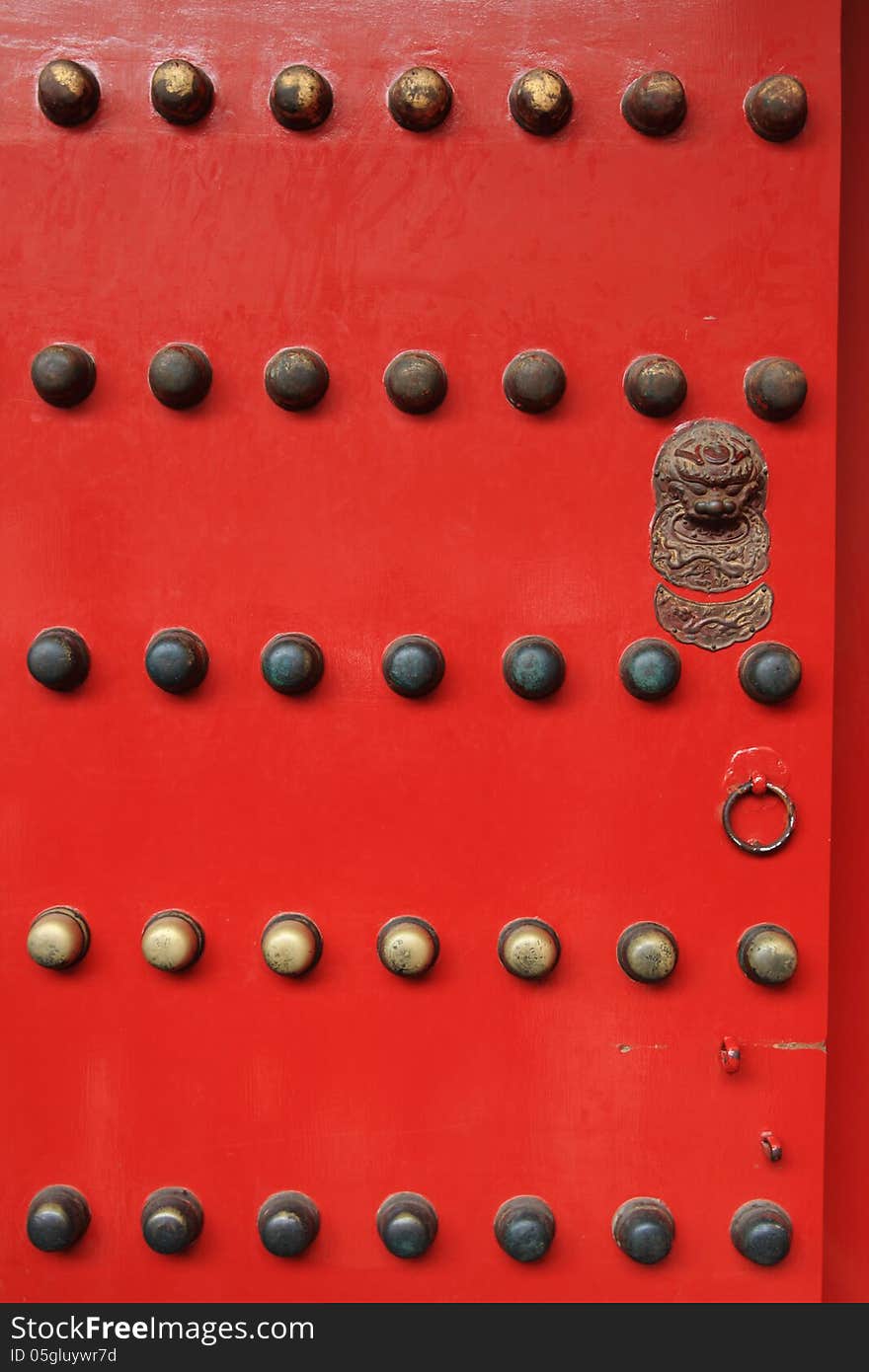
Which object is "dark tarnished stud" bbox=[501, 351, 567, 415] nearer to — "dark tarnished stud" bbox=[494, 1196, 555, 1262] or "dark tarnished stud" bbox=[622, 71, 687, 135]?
"dark tarnished stud" bbox=[622, 71, 687, 135]

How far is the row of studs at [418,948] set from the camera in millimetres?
795

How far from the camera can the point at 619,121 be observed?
779mm

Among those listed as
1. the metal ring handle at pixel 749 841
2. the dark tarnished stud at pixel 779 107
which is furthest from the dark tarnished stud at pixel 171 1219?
the dark tarnished stud at pixel 779 107

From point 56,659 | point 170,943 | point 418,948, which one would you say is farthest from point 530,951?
point 56,659

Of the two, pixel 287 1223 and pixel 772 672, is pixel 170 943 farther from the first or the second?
pixel 772 672

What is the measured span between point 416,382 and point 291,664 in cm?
26

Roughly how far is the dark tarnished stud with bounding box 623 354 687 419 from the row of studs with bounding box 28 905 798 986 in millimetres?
448

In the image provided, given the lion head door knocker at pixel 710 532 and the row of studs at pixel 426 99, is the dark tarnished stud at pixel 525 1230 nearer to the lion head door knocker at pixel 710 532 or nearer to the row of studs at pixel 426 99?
the lion head door knocker at pixel 710 532

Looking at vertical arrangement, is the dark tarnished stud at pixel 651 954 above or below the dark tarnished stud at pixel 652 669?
below

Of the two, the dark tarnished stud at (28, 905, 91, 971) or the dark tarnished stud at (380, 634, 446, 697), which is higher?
the dark tarnished stud at (380, 634, 446, 697)

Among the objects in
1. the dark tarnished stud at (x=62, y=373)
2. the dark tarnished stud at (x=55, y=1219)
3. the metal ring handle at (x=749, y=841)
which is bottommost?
the dark tarnished stud at (x=55, y=1219)

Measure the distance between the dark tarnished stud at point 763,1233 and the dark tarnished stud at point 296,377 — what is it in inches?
32.3

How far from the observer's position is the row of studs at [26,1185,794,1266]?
0.82 meters

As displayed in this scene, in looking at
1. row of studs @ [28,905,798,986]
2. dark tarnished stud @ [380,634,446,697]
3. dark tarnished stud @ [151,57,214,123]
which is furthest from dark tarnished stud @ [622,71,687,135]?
row of studs @ [28,905,798,986]
